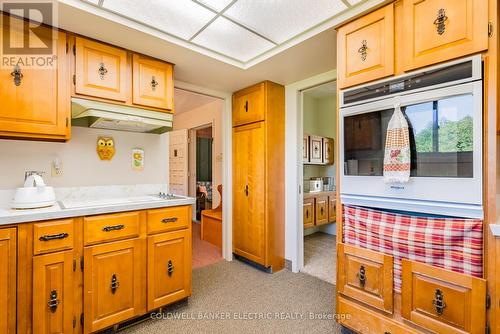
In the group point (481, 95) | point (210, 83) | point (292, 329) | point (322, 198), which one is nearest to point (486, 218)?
point (481, 95)

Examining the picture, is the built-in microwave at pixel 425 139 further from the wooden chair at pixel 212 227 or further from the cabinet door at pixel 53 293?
the wooden chair at pixel 212 227

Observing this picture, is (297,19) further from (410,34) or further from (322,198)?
(322,198)

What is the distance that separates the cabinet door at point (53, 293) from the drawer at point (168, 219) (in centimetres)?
54

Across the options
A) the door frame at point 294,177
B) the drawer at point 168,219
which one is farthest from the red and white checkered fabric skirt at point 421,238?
the drawer at point 168,219

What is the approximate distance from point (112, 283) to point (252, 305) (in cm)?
115

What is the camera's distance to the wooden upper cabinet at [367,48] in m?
1.52

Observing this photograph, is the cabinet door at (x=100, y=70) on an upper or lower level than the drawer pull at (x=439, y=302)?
upper

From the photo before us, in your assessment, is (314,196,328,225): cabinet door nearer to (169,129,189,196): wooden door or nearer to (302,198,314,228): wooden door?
(302,198,314,228): wooden door

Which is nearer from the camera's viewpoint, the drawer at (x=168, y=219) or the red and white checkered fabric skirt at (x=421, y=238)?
Answer: the red and white checkered fabric skirt at (x=421, y=238)

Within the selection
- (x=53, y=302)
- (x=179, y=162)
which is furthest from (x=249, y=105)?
(x=179, y=162)

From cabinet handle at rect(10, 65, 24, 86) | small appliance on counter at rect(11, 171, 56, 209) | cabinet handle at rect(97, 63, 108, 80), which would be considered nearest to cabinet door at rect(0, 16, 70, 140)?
cabinet handle at rect(10, 65, 24, 86)

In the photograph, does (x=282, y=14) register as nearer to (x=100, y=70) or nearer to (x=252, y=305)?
(x=100, y=70)

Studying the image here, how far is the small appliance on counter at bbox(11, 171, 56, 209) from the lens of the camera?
160 centimetres

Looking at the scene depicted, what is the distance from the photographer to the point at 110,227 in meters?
1.75
